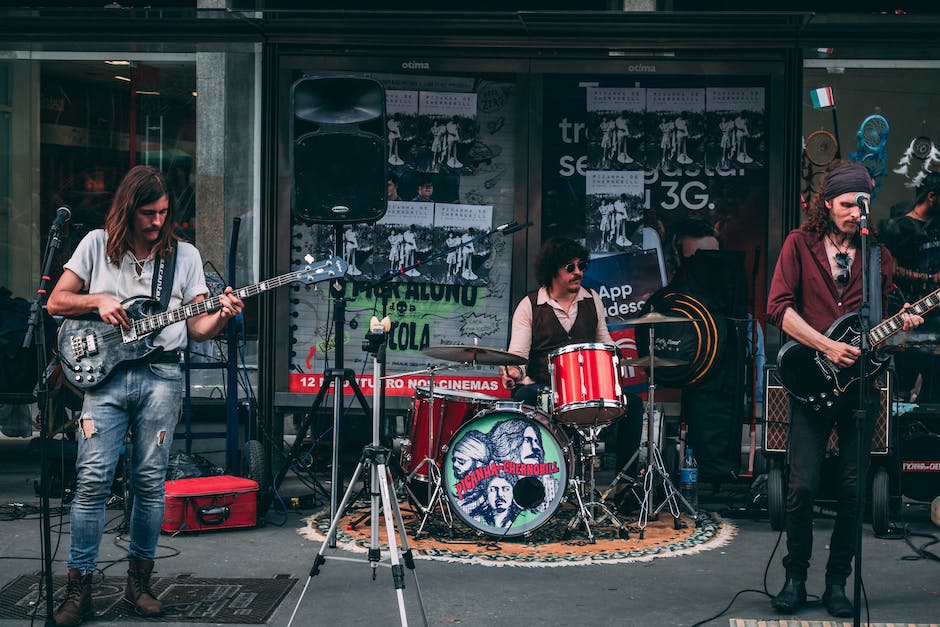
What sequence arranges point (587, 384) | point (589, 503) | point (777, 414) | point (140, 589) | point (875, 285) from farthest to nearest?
point (777, 414)
point (589, 503)
point (587, 384)
point (140, 589)
point (875, 285)

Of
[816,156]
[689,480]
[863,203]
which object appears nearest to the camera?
[863,203]

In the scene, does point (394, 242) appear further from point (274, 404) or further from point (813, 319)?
point (813, 319)

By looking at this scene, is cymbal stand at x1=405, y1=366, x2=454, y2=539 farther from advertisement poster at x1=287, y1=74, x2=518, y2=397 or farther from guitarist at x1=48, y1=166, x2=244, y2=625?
guitarist at x1=48, y1=166, x2=244, y2=625

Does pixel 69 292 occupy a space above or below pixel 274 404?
above

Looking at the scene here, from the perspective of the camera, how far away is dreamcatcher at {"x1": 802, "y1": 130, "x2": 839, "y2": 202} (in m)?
8.45

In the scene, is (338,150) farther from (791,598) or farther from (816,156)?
(816,156)

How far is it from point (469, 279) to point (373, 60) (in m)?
1.74

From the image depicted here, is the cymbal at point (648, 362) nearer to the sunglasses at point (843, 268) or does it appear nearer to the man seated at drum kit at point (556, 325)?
the man seated at drum kit at point (556, 325)

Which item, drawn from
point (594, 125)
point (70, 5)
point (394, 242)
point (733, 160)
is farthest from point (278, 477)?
point (70, 5)

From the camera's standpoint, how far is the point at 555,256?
7.72 m

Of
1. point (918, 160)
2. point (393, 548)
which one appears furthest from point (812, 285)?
point (918, 160)

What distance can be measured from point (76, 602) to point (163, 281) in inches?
58.2

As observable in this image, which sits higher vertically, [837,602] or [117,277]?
[117,277]

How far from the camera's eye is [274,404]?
8398 millimetres
